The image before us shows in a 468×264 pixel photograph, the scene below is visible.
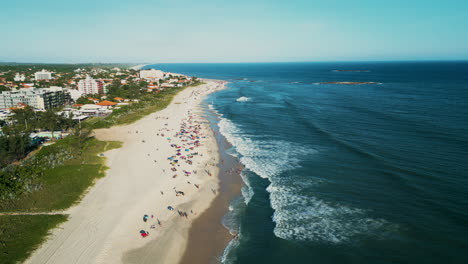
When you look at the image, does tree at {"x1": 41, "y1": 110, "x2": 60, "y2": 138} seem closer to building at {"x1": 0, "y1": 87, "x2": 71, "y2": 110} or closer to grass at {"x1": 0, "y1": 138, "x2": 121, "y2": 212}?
grass at {"x1": 0, "y1": 138, "x2": 121, "y2": 212}

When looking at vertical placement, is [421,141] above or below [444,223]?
above

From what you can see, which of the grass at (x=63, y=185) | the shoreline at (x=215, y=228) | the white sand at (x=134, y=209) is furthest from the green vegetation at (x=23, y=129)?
the shoreline at (x=215, y=228)

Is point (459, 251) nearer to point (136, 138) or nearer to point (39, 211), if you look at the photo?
point (39, 211)

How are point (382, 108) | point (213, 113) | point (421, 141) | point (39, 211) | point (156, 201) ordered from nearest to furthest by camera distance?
point (39, 211), point (156, 201), point (421, 141), point (382, 108), point (213, 113)

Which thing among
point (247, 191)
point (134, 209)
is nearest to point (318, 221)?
point (247, 191)

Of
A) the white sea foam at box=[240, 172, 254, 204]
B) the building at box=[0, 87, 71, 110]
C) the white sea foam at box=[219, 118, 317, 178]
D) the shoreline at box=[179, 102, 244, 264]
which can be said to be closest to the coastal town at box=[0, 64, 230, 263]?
the shoreline at box=[179, 102, 244, 264]

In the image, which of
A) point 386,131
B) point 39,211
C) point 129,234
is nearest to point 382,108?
point 386,131

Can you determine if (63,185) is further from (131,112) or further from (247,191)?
(131,112)
